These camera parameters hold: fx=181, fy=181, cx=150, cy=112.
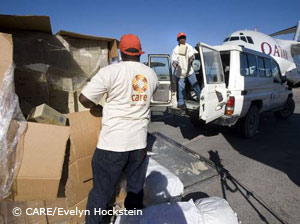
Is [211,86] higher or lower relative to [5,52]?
lower

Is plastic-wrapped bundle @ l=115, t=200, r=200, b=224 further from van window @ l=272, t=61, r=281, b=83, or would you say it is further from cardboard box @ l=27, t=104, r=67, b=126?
van window @ l=272, t=61, r=281, b=83

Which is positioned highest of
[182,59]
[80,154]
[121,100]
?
[182,59]

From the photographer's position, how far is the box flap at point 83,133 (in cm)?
176

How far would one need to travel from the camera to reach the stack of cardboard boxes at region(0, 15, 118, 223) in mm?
1535

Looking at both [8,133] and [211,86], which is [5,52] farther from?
[211,86]

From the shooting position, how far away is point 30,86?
239 centimetres

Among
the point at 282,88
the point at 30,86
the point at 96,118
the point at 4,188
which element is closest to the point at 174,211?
the point at 96,118

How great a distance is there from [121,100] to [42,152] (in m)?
0.81

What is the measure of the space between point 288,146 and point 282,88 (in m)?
2.42

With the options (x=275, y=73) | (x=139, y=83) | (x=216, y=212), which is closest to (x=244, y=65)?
(x=275, y=73)

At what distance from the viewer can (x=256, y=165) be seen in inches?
129

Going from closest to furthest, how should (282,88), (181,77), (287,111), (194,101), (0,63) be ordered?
(0,63), (181,77), (194,101), (282,88), (287,111)

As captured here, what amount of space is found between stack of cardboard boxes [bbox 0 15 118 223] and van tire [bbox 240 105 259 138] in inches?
138

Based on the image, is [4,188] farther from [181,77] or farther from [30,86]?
[181,77]
